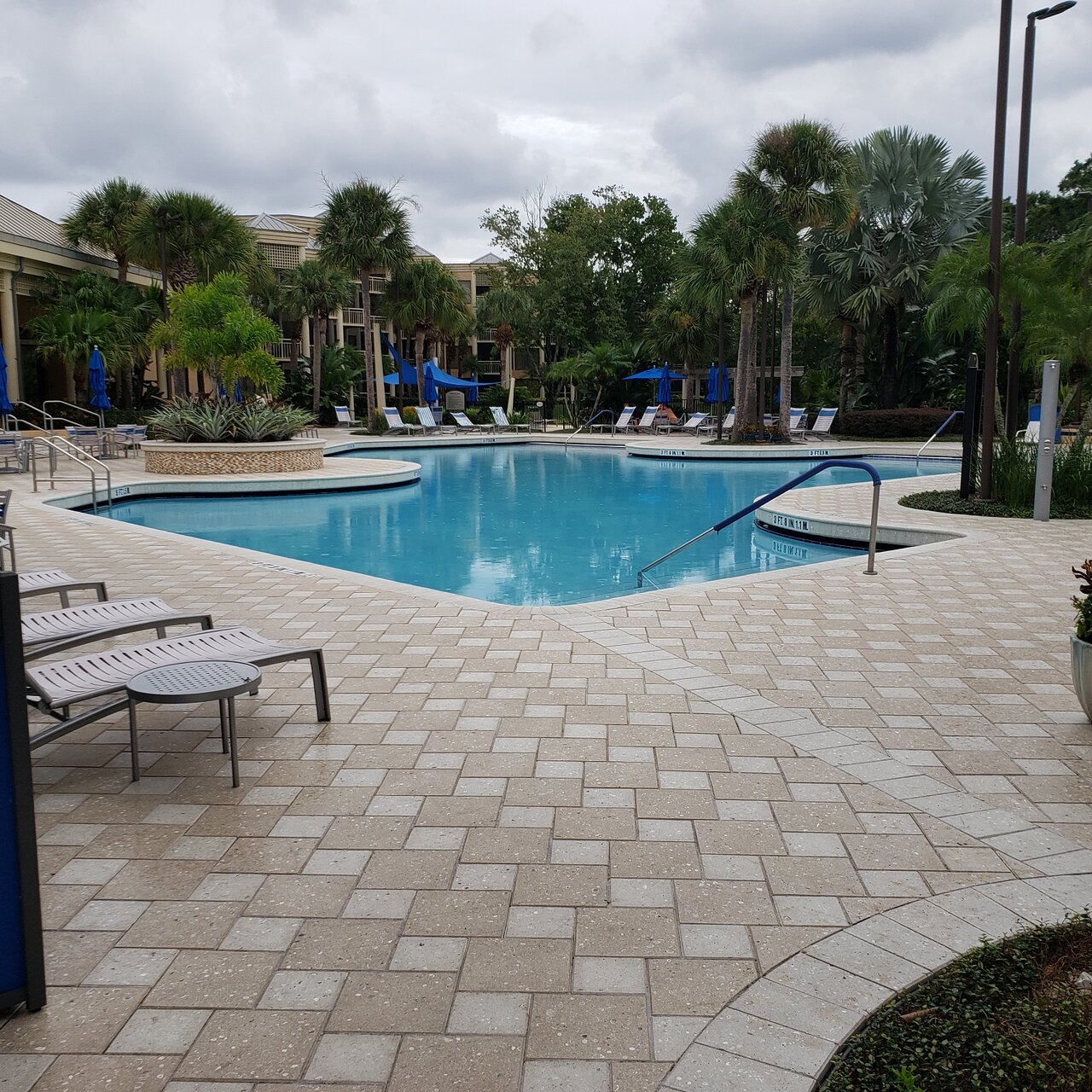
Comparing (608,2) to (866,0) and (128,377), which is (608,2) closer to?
(866,0)

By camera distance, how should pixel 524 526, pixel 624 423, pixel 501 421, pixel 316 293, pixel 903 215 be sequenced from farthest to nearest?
pixel 316 293, pixel 501 421, pixel 624 423, pixel 903 215, pixel 524 526

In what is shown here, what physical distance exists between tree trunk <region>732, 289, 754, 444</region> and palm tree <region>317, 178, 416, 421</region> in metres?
10.4

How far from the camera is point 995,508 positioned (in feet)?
35.7

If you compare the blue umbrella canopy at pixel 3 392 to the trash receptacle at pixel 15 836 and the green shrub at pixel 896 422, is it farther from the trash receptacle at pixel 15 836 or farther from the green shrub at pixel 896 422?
the green shrub at pixel 896 422

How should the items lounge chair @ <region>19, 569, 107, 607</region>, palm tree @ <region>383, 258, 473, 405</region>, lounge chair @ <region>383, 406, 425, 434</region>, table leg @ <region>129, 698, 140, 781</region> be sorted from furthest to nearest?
palm tree @ <region>383, 258, 473, 405</region> < lounge chair @ <region>383, 406, 425, 434</region> < lounge chair @ <region>19, 569, 107, 607</region> < table leg @ <region>129, 698, 140, 781</region>

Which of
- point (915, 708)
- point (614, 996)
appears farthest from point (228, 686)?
point (915, 708)

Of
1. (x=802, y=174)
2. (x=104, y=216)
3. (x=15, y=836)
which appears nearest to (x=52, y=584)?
(x=15, y=836)

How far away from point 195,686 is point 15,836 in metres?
1.39

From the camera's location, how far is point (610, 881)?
112 inches

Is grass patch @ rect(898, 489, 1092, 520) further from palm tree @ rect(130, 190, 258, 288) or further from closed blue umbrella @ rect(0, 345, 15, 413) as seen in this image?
palm tree @ rect(130, 190, 258, 288)

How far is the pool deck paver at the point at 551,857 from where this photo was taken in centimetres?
213

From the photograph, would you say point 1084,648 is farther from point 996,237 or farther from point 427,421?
point 427,421

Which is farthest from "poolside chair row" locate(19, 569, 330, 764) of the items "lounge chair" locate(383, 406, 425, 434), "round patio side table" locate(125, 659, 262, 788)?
"lounge chair" locate(383, 406, 425, 434)

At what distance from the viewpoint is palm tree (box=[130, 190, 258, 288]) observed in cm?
2617
